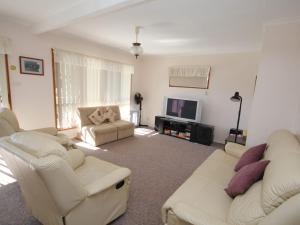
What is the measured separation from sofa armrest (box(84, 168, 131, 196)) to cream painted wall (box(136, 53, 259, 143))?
11.9 ft

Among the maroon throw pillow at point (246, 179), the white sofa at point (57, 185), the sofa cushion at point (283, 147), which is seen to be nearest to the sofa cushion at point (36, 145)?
the white sofa at point (57, 185)

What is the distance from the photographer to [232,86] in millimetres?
4359

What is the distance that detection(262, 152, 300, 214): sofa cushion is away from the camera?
0.97 metres

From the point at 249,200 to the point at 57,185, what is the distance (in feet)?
4.37

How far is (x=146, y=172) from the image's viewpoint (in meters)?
2.81

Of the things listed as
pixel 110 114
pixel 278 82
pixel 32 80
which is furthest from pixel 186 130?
pixel 32 80

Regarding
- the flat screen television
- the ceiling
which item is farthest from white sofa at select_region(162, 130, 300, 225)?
the flat screen television

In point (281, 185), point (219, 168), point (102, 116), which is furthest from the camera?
point (102, 116)

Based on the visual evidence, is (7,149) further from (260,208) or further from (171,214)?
(260,208)

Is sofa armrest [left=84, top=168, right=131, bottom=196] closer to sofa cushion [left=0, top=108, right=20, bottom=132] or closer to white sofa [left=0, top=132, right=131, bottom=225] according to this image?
white sofa [left=0, top=132, right=131, bottom=225]

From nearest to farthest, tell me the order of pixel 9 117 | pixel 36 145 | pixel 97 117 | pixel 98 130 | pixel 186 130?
pixel 36 145 → pixel 9 117 → pixel 98 130 → pixel 97 117 → pixel 186 130

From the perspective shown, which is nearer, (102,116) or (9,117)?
(9,117)

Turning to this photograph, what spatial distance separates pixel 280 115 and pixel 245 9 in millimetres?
1512

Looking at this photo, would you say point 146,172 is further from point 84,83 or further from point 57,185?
point 84,83
